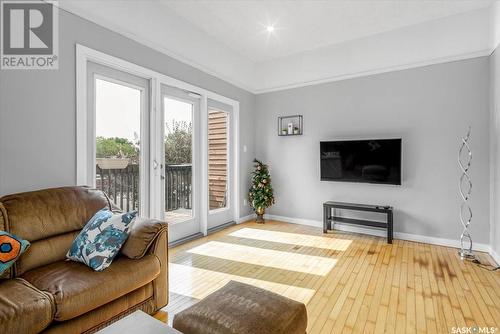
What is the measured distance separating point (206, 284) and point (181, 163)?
70.6 inches

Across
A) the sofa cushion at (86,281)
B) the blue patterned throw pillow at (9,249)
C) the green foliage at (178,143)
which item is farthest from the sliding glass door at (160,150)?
the sofa cushion at (86,281)

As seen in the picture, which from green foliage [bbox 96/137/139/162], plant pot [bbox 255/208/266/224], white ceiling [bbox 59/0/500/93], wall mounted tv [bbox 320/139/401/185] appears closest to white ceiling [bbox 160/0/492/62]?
white ceiling [bbox 59/0/500/93]

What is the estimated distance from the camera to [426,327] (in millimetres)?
1822

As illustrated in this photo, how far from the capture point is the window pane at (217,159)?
4.24 metres

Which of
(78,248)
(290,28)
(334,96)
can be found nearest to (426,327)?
(78,248)

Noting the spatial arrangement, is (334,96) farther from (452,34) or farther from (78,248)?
(78,248)

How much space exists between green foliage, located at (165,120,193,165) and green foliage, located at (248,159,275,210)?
142 cm

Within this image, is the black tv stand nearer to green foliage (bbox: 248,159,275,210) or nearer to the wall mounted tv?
the wall mounted tv

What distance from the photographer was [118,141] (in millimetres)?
2908

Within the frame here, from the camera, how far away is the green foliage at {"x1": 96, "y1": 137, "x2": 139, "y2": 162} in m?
2.75

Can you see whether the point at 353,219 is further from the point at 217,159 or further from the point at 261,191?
the point at 217,159

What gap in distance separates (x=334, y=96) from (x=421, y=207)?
2.11m

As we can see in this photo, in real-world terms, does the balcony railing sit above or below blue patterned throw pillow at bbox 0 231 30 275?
above

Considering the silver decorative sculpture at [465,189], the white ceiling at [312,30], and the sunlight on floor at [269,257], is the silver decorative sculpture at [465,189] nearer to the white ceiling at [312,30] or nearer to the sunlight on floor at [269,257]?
the white ceiling at [312,30]
